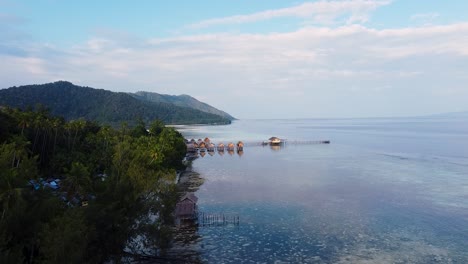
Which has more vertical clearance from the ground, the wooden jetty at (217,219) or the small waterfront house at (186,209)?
the small waterfront house at (186,209)

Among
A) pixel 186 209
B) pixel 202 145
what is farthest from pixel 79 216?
pixel 202 145

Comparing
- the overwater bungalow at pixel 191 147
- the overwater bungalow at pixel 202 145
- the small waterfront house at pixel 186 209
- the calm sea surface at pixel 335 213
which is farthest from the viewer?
the overwater bungalow at pixel 202 145

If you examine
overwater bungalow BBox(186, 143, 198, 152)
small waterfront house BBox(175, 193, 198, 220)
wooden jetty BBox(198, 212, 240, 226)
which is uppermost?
overwater bungalow BBox(186, 143, 198, 152)

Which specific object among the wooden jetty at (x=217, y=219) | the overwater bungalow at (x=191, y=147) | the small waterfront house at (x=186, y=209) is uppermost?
the overwater bungalow at (x=191, y=147)

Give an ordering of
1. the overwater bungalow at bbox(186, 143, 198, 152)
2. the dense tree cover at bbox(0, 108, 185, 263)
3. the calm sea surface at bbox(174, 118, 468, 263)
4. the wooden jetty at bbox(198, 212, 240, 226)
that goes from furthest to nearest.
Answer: the overwater bungalow at bbox(186, 143, 198, 152) < the wooden jetty at bbox(198, 212, 240, 226) < the calm sea surface at bbox(174, 118, 468, 263) < the dense tree cover at bbox(0, 108, 185, 263)

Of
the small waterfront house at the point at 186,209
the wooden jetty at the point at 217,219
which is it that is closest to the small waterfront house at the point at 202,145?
the wooden jetty at the point at 217,219

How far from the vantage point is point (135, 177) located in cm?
2644

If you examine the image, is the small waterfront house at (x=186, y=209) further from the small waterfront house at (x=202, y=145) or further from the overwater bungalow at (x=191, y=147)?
the small waterfront house at (x=202, y=145)

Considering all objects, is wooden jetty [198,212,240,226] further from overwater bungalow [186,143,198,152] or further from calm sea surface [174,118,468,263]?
overwater bungalow [186,143,198,152]

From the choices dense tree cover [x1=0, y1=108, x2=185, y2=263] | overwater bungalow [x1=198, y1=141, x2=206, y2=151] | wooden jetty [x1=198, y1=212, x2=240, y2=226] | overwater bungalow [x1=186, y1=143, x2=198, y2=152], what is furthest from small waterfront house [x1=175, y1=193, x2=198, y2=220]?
overwater bungalow [x1=198, y1=141, x2=206, y2=151]

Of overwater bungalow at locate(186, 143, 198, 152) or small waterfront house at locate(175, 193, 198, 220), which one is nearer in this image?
small waterfront house at locate(175, 193, 198, 220)

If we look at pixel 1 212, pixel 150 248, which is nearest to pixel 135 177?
pixel 150 248

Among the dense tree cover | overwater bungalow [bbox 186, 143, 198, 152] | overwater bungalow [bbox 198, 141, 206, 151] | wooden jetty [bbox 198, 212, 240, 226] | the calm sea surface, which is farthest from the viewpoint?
overwater bungalow [bbox 198, 141, 206, 151]

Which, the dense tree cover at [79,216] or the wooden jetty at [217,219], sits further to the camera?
the wooden jetty at [217,219]
